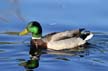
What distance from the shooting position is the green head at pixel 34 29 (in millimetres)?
11180

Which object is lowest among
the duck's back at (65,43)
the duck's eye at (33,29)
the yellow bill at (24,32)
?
the duck's back at (65,43)

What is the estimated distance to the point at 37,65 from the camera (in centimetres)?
945

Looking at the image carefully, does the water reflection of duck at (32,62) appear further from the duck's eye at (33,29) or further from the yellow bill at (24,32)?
the duck's eye at (33,29)

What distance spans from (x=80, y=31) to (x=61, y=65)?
1966 millimetres

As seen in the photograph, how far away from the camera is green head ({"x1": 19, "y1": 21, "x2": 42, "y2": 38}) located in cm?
1118

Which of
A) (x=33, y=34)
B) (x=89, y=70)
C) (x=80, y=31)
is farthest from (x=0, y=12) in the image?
(x=89, y=70)

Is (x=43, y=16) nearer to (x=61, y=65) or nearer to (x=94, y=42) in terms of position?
(x=94, y=42)

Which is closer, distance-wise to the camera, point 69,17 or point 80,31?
point 80,31

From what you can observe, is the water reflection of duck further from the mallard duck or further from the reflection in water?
the mallard duck

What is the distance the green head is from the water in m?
0.19

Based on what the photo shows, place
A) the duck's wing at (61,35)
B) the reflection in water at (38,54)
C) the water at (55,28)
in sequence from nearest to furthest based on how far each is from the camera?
the water at (55,28) < the reflection in water at (38,54) < the duck's wing at (61,35)

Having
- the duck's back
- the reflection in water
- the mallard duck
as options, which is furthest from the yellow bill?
the duck's back

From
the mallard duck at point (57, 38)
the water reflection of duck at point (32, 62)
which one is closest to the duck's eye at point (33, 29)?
the mallard duck at point (57, 38)

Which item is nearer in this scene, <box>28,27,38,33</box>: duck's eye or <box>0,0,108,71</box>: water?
<box>0,0,108,71</box>: water
